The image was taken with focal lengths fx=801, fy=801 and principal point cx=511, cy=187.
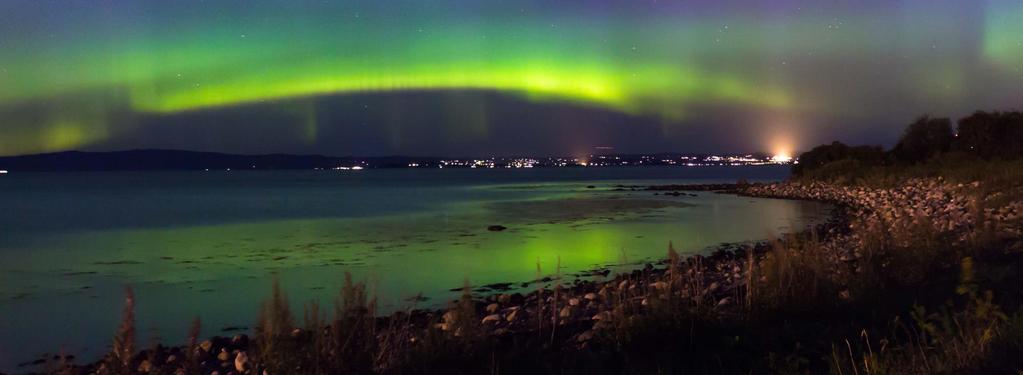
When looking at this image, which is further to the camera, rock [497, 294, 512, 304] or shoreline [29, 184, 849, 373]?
rock [497, 294, 512, 304]

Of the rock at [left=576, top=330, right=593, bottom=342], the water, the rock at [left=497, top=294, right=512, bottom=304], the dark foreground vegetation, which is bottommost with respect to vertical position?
the water

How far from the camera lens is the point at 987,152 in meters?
50.9

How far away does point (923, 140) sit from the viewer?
60.8 metres

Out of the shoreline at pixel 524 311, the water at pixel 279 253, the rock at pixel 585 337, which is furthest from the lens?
the water at pixel 279 253

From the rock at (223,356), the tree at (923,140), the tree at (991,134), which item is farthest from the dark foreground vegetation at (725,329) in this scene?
the tree at (923,140)

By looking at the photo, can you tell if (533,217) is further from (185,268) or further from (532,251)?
(185,268)

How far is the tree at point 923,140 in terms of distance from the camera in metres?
58.8

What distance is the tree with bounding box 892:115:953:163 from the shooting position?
58.8 meters

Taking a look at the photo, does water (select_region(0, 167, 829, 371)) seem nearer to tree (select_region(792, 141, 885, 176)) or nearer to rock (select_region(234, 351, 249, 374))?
rock (select_region(234, 351, 249, 374))

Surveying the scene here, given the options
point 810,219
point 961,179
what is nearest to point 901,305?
point 810,219

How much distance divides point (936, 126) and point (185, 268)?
5706 centimetres

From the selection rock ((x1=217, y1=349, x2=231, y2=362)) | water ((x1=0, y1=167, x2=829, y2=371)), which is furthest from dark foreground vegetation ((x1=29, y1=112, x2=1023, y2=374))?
water ((x1=0, y1=167, x2=829, y2=371))

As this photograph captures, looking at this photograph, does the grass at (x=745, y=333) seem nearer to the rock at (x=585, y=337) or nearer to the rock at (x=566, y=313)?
the rock at (x=585, y=337)

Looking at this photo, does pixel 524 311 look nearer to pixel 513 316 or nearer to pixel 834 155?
pixel 513 316
